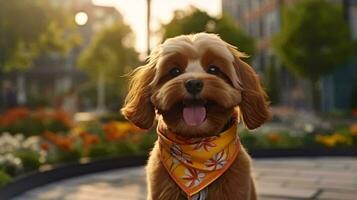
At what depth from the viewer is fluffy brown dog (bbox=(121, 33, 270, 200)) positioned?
3.45 metres

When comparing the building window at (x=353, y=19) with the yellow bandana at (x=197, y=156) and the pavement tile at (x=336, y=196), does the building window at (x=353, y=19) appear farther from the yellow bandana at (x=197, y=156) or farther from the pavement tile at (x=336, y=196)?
the yellow bandana at (x=197, y=156)

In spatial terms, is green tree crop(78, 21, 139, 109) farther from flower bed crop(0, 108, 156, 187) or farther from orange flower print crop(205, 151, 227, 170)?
orange flower print crop(205, 151, 227, 170)

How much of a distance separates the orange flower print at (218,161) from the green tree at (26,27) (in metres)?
17.4

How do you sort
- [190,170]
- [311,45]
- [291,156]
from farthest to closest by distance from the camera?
[311,45], [291,156], [190,170]

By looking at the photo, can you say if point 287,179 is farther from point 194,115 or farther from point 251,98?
point 194,115

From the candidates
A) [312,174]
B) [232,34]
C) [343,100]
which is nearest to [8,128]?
[312,174]

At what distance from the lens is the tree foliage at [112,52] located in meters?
43.2

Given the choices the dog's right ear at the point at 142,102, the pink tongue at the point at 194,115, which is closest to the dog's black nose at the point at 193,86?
the pink tongue at the point at 194,115

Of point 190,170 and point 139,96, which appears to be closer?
point 139,96

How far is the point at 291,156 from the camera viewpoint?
1226 cm

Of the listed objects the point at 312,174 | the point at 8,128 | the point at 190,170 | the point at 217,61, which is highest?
the point at 217,61

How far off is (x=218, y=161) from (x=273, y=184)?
→ 5.02 m

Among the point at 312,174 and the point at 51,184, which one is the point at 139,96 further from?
the point at 312,174

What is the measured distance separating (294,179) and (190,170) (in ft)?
17.9
